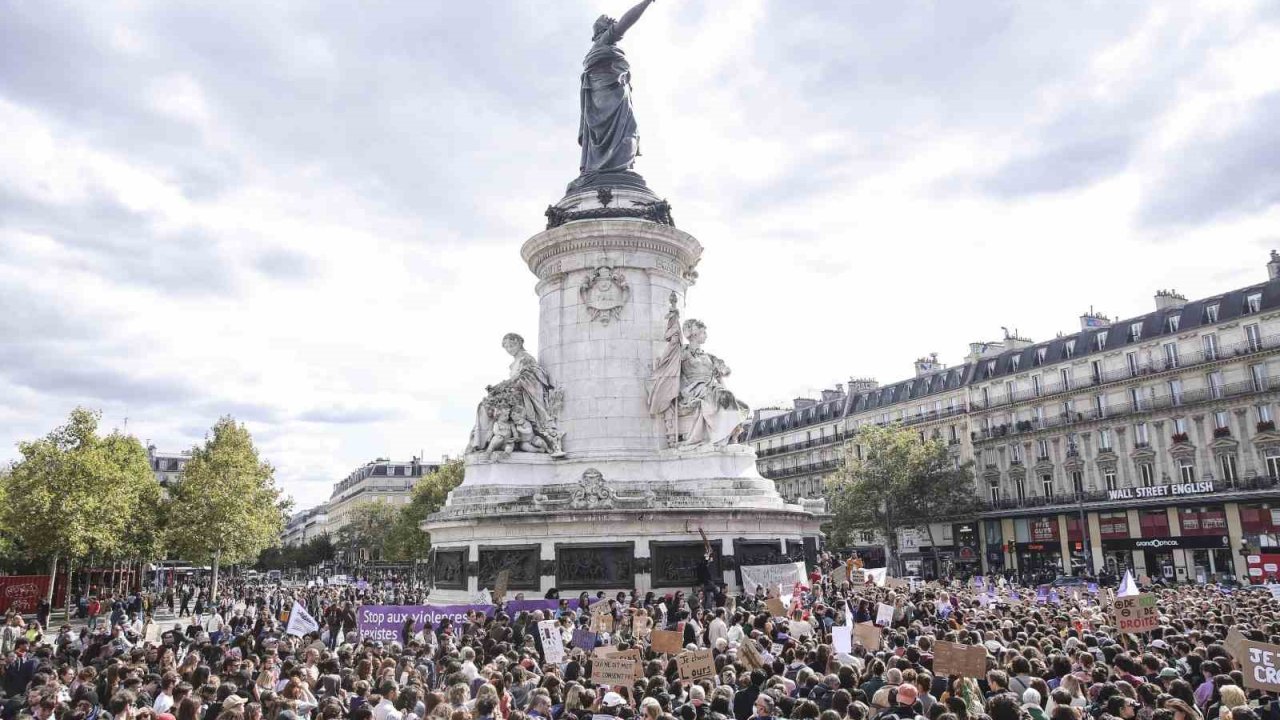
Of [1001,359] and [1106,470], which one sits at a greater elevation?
[1001,359]

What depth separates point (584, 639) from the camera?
17.0m

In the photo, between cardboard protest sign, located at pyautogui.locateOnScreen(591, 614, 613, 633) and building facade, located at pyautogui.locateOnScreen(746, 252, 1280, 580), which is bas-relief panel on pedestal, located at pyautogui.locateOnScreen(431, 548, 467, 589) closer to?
cardboard protest sign, located at pyautogui.locateOnScreen(591, 614, 613, 633)

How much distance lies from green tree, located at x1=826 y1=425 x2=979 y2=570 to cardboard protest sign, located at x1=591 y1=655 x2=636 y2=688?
55315 millimetres

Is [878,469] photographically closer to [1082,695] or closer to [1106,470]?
[1106,470]

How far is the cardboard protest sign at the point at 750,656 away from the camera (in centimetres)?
1214

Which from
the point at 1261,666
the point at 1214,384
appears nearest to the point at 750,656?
the point at 1261,666

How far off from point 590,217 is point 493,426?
300 inches

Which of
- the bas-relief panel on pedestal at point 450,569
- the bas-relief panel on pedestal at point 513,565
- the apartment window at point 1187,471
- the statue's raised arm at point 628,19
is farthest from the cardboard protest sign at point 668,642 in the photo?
the apartment window at point 1187,471

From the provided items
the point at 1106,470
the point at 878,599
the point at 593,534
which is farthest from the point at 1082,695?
the point at 1106,470

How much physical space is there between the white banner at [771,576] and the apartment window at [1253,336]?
4330 cm

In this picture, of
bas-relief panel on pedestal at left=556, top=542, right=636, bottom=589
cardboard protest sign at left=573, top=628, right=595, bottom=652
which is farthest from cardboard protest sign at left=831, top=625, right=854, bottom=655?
bas-relief panel on pedestal at left=556, top=542, right=636, bottom=589

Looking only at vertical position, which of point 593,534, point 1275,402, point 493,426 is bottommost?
point 593,534

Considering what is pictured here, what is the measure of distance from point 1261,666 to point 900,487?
54.6 metres

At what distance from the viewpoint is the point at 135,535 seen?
50656mm
